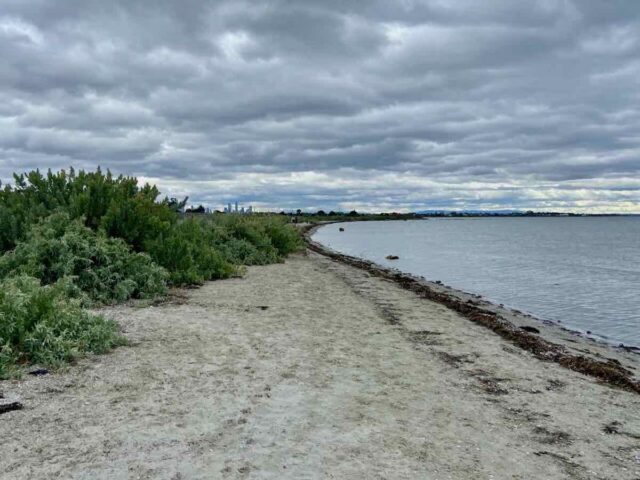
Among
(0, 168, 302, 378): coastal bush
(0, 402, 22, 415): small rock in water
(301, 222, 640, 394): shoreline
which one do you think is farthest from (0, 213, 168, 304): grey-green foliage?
(301, 222, 640, 394): shoreline

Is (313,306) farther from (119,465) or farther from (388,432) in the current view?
(119,465)

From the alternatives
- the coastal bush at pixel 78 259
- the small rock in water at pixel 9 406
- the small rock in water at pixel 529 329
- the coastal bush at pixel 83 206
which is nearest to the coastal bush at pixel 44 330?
the coastal bush at pixel 78 259

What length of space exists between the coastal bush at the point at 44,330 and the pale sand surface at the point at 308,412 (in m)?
0.31

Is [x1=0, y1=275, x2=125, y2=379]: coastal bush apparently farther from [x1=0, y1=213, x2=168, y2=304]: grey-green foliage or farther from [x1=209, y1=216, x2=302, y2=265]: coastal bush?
[x1=209, y1=216, x2=302, y2=265]: coastal bush

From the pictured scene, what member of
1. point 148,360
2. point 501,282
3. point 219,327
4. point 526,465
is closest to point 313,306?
point 219,327

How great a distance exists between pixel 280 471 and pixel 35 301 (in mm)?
5074

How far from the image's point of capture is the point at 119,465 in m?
4.45

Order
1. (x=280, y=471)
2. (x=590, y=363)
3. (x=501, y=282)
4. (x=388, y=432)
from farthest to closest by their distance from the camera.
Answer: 1. (x=501, y=282)
2. (x=590, y=363)
3. (x=388, y=432)
4. (x=280, y=471)

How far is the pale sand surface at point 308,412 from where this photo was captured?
15.1 ft

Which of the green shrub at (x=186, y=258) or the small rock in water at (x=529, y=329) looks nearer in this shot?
the small rock in water at (x=529, y=329)

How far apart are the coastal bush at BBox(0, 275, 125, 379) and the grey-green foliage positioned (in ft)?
10.2

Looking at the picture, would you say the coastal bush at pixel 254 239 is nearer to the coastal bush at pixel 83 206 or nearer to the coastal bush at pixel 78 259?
the coastal bush at pixel 78 259

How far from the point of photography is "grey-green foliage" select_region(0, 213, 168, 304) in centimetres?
1183

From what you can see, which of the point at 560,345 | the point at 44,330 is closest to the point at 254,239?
the point at 560,345
